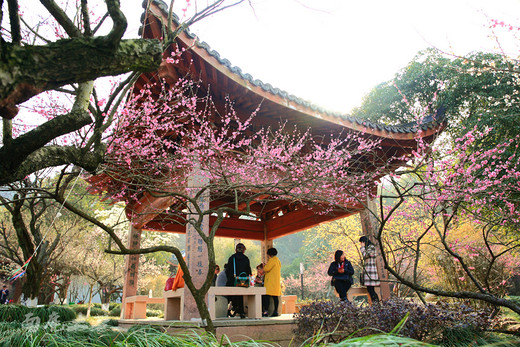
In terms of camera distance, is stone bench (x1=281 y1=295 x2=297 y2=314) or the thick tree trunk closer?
the thick tree trunk

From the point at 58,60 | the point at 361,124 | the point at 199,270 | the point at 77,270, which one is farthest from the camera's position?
the point at 77,270

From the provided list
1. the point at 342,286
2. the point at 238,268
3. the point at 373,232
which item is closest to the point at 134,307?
the point at 238,268

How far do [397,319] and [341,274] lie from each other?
2.64 meters

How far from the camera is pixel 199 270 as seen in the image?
15.3 feet

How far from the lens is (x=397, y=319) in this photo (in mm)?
3824

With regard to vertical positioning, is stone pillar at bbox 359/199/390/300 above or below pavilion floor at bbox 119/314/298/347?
above

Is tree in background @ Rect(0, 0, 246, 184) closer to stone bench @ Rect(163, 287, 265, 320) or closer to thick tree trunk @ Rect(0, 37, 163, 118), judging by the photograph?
thick tree trunk @ Rect(0, 37, 163, 118)

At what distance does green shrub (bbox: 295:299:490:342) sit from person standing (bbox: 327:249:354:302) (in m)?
1.92

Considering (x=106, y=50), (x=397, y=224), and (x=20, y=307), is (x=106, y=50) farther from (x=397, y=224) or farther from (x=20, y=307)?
(x=397, y=224)

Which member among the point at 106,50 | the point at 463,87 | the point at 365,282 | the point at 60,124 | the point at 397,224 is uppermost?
the point at 463,87

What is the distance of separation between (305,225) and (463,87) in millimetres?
6760

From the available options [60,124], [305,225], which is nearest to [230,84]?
[60,124]

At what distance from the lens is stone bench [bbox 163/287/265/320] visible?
15.6 feet

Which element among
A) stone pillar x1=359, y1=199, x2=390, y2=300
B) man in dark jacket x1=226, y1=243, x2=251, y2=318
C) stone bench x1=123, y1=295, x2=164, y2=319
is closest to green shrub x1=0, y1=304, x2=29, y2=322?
stone bench x1=123, y1=295, x2=164, y2=319
